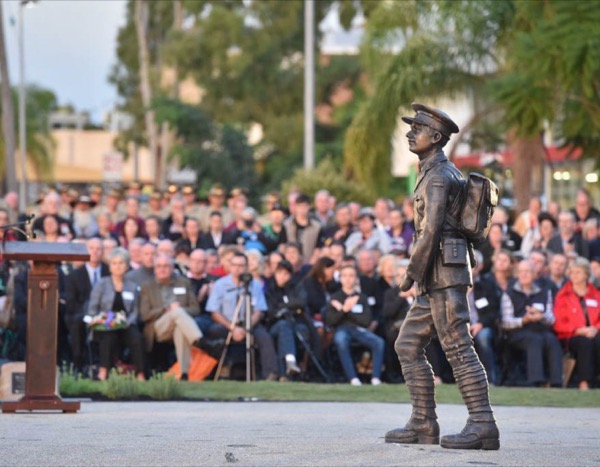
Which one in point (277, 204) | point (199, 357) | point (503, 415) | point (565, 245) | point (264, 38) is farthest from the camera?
point (264, 38)

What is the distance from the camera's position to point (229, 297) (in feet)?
67.2

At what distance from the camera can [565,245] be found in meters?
22.7

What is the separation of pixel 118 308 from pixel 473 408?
10.1 metres

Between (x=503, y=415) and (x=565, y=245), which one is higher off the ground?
(x=565, y=245)

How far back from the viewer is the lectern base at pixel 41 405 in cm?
1423

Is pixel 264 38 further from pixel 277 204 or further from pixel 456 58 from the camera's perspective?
pixel 277 204

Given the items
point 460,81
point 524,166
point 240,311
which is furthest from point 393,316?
point 524,166

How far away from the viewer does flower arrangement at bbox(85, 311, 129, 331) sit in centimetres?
1964

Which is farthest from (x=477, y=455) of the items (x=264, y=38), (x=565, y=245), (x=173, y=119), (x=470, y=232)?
(x=264, y=38)

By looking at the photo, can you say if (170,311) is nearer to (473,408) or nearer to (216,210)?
(216,210)

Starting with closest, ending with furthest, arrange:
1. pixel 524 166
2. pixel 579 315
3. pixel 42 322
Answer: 1. pixel 42 322
2. pixel 579 315
3. pixel 524 166

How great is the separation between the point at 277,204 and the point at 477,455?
A: 1419cm

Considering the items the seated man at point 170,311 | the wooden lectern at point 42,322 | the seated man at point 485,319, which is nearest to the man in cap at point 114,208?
the seated man at point 170,311

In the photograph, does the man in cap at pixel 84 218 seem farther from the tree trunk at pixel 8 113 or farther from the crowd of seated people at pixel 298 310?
the tree trunk at pixel 8 113
